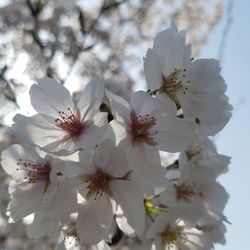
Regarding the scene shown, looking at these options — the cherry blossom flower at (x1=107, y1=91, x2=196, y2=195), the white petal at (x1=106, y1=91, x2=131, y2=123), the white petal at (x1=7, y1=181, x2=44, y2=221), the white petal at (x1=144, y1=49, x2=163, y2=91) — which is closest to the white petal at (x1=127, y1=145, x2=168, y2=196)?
the cherry blossom flower at (x1=107, y1=91, x2=196, y2=195)

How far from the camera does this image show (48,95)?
5.10 ft

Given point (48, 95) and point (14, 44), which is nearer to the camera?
point (48, 95)

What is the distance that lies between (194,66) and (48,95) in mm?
522

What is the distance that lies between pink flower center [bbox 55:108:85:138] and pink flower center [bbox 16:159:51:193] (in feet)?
0.45

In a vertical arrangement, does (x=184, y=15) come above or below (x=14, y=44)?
below

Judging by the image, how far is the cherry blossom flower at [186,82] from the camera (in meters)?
1.54

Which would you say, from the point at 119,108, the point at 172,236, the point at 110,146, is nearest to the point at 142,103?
the point at 119,108

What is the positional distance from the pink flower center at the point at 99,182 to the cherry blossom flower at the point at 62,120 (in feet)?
0.40

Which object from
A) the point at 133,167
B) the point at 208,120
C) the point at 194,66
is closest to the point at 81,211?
the point at 133,167

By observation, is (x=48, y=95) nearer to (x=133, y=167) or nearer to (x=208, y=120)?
(x=133, y=167)

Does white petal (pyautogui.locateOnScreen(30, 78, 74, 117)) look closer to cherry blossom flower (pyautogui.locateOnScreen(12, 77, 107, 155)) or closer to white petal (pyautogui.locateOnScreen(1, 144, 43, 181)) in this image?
cherry blossom flower (pyautogui.locateOnScreen(12, 77, 107, 155))

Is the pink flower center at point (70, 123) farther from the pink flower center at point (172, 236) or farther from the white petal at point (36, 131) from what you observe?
the pink flower center at point (172, 236)

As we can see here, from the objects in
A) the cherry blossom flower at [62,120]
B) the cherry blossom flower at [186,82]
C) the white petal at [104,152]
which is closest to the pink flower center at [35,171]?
the cherry blossom flower at [62,120]

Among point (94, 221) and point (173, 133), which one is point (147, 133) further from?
point (94, 221)
